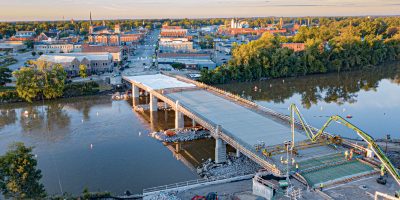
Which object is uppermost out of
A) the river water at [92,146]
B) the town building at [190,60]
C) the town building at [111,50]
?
the town building at [111,50]

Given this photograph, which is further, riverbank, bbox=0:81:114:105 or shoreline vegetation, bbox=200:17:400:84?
shoreline vegetation, bbox=200:17:400:84

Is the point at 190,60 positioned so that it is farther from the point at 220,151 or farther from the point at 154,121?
the point at 220,151

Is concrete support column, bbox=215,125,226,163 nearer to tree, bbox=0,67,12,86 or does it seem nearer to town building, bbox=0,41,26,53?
tree, bbox=0,67,12,86

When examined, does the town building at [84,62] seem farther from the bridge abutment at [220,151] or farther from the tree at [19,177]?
the tree at [19,177]

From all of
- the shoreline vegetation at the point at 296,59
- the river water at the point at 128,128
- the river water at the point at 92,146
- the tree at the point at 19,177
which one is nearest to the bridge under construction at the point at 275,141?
the river water at the point at 128,128

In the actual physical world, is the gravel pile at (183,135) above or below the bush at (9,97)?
below

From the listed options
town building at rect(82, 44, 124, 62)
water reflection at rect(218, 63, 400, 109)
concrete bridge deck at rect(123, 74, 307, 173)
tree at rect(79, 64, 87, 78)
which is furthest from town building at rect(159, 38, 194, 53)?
concrete bridge deck at rect(123, 74, 307, 173)

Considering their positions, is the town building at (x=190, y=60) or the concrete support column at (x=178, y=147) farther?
the town building at (x=190, y=60)
